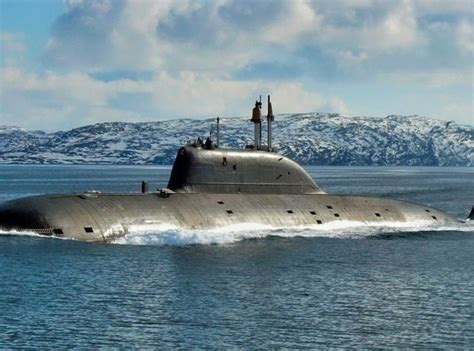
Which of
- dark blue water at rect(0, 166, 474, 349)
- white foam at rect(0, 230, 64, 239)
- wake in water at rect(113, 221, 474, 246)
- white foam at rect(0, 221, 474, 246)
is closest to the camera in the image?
dark blue water at rect(0, 166, 474, 349)

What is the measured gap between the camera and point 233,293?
41375 millimetres

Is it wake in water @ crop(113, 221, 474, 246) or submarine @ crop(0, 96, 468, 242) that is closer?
submarine @ crop(0, 96, 468, 242)

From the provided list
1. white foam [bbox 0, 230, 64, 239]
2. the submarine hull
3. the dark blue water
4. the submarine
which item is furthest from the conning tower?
white foam [bbox 0, 230, 64, 239]

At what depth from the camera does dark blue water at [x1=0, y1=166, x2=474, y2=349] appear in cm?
3347

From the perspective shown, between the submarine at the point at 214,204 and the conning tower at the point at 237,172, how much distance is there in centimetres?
7

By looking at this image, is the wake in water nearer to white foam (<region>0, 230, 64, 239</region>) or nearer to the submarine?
the submarine

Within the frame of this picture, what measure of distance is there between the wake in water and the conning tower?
5.01 metres

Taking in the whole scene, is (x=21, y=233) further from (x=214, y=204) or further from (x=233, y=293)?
(x=233, y=293)

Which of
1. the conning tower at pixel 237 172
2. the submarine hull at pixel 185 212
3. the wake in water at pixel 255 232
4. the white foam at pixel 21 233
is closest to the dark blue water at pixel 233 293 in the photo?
the wake in water at pixel 255 232

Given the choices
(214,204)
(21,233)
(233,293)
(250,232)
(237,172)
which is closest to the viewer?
(233,293)

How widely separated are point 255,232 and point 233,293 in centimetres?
2250

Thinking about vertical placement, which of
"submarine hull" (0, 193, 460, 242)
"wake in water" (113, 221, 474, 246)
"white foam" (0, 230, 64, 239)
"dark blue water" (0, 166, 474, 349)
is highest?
"submarine hull" (0, 193, 460, 242)

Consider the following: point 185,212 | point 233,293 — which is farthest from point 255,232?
point 233,293

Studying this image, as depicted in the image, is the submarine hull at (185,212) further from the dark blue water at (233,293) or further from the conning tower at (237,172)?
the dark blue water at (233,293)
